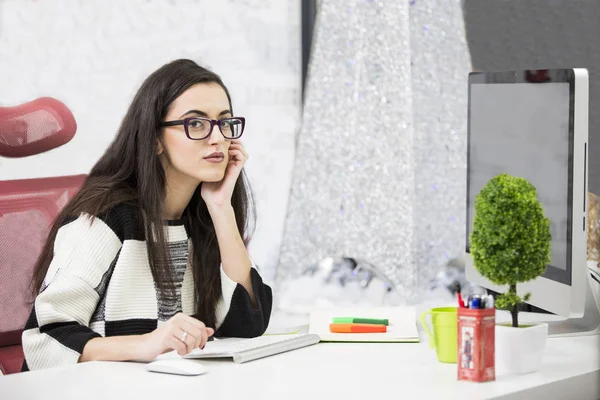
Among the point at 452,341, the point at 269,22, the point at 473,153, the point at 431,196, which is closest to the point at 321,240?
the point at 431,196

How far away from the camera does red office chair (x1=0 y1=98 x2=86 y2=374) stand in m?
1.76

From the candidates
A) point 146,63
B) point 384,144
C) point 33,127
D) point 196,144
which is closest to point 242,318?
point 196,144

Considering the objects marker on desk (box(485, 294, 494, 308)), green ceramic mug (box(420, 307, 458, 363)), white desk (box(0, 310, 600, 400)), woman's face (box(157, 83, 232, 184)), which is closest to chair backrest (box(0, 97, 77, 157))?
woman's face (box(157, 83, 232, 184))

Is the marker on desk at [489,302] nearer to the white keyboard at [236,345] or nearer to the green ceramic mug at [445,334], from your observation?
the green ceramic mug at [445,334]

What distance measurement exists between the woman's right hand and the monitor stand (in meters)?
0.62

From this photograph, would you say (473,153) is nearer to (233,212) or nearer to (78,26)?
(233,212)

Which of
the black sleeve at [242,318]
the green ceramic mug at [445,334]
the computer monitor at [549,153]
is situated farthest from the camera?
the black sleeve at [242,318]

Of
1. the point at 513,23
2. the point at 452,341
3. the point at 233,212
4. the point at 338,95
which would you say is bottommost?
the point at 452,341

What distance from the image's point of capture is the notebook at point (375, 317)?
1.48 meters

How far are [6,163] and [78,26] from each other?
1.55ft

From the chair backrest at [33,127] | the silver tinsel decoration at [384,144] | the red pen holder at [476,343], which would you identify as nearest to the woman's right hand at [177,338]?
the red pen holder at [476,343]

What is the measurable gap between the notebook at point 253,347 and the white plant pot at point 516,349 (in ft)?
1.15

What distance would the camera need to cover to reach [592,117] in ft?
7.21

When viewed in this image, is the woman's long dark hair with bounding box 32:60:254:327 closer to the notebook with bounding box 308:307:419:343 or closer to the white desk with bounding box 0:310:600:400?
the notebook with bounding box 308:307:419:343
